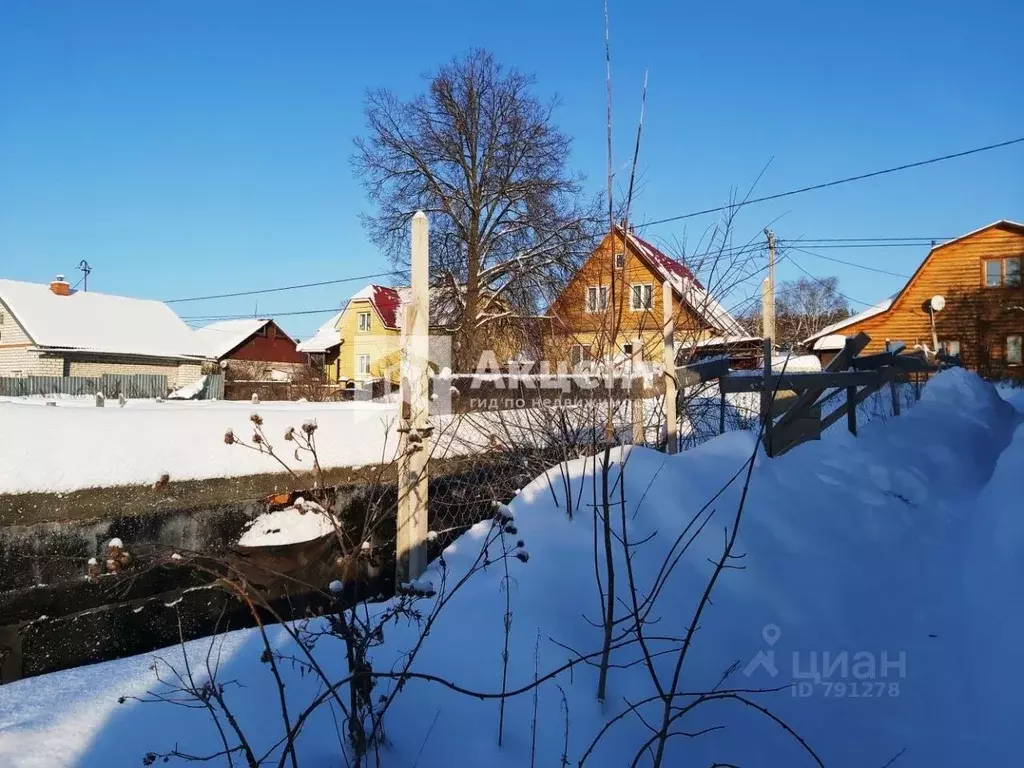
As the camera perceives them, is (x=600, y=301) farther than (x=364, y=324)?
No

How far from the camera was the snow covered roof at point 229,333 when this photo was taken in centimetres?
3094

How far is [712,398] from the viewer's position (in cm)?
496

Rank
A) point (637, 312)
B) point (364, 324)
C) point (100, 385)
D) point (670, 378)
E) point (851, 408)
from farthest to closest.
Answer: point (364, 324) < point (100, 385) < point (851, 408) < point (670, 378) < point (637, 312)

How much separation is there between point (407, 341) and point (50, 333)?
2365 centimetres

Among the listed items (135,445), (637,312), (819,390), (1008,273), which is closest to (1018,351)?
(1008,273)

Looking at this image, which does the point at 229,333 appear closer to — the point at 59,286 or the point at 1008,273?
A: the point at 59,286

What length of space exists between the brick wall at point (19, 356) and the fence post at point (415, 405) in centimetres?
2317

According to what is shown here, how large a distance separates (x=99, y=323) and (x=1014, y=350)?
31.6 metres

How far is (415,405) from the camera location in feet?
9.36

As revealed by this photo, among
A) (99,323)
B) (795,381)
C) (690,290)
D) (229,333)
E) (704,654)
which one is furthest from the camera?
(229,333)

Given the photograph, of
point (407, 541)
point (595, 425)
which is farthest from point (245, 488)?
point (595, 425)

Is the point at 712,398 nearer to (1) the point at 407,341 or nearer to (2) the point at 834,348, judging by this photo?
(1) the point at 407,341

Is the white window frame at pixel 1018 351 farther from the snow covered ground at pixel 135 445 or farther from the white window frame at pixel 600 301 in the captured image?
the snow covered ground at pixel 135 445

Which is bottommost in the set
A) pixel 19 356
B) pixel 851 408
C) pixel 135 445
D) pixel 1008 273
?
pixel 135 445
